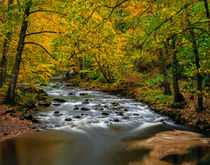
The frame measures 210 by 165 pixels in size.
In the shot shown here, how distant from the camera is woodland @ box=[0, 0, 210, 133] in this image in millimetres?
6198

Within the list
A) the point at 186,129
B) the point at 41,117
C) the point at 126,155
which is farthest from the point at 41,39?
the point at 186,129

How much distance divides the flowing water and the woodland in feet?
6.48

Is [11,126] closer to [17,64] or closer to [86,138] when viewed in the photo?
[86,138]

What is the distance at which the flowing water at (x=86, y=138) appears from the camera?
5.20m

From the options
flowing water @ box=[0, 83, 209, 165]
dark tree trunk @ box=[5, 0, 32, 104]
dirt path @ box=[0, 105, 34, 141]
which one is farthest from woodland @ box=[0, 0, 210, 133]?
flowing water @ box=[0, 83, 209, 165]

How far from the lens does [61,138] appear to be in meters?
6.74

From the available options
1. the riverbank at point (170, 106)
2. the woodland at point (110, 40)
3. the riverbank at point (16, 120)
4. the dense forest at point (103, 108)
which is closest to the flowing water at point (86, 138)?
the dense forest at point (103, 108)

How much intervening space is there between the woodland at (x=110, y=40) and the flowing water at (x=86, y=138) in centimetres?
197

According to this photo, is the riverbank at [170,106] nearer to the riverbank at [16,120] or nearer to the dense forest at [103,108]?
the dense forest at [103,108]

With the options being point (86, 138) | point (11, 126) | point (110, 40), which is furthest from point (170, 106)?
point (11, 126)

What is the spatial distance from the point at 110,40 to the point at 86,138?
11523mm

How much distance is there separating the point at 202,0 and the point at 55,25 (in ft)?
25.3

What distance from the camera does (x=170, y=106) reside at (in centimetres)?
1038

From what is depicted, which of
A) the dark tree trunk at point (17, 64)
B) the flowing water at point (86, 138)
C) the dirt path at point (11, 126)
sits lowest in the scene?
the flowing water at point (86, 138)
